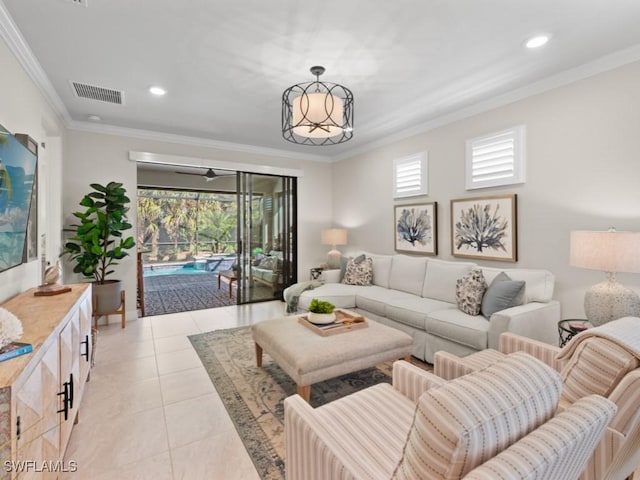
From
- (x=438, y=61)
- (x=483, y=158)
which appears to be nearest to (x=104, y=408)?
(x=438, y=61)

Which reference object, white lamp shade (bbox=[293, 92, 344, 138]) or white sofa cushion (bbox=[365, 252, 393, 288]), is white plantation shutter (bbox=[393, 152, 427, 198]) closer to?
white sofa cushion (bbox=[365, 252, 393, 288])

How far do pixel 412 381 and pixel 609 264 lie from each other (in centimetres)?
177

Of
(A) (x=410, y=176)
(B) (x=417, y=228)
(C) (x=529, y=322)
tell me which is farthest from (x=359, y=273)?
(C) (x=529, y=322)

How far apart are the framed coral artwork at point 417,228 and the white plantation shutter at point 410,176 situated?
0.20 m

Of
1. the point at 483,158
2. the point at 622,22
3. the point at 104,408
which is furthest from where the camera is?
the point at 483,158

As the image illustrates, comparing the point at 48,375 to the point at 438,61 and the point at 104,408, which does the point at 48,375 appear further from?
the point at 438,61

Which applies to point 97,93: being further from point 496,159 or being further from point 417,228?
point 496,159

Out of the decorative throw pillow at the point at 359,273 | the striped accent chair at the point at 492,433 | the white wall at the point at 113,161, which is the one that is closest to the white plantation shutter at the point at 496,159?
the decorative throw pillow at the point at 359,273

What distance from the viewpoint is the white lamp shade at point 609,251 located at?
216 cm

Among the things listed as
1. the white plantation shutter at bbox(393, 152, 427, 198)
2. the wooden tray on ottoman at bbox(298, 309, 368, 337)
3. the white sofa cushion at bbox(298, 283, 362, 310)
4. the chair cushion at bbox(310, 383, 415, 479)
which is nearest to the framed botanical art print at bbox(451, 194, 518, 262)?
the white plantation shutter at bbox(393, 152, 427, 198)

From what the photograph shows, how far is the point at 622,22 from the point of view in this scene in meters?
2.18

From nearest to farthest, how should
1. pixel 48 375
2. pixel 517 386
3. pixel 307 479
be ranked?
pixel 517 386 < pixel 307 479 < pixel 48 375

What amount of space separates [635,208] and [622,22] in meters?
1.36

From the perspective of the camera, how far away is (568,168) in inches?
114
